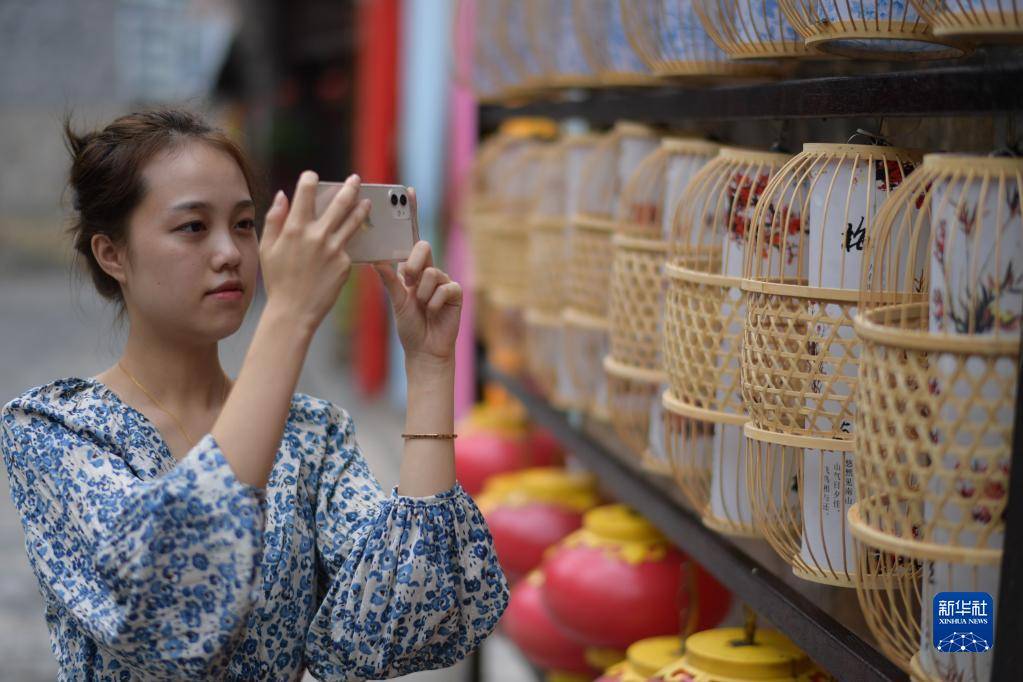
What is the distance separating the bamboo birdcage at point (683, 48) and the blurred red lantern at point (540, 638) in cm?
105

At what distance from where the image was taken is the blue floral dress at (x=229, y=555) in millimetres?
1225

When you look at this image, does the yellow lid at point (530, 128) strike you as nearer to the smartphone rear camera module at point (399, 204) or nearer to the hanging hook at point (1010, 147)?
the smartphone rear camera module at point (399, 204)

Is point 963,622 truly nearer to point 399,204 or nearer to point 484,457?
point 399,204

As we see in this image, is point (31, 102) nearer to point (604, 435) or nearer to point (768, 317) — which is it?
point (604, 435)

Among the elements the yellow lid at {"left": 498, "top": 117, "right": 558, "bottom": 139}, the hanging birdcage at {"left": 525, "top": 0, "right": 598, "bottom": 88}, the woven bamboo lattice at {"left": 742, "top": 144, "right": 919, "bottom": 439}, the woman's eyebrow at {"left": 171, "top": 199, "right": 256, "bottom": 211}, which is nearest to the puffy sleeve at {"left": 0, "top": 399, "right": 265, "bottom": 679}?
the woman's eyebrow at {"left": 171, "top": 199, "right": 256, "bottom": 211}

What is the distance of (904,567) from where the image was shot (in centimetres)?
132

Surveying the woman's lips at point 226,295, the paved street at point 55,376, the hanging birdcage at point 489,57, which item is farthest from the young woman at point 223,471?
the hanging birdcage at point 489,57

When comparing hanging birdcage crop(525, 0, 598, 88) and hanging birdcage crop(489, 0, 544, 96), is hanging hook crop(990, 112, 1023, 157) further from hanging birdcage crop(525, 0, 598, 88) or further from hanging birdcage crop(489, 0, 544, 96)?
hanging birdcage crop(489, 0, 544, 96)

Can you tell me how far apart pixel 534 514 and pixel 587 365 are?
47 centimetres

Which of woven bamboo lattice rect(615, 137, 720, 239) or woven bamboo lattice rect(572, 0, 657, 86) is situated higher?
woven bamboo lattice rect(572, 0, 657, 86)

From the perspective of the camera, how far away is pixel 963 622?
115cm

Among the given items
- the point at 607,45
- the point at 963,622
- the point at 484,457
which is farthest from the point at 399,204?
the point at 484,457

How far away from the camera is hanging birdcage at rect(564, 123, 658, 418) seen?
83.8 inches

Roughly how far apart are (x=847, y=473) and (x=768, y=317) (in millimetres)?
183
